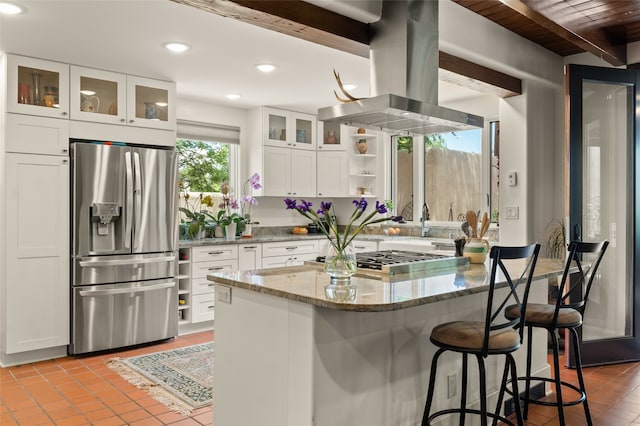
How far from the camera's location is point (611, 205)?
411 cm

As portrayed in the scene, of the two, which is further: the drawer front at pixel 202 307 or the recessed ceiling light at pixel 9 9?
the drawer front at pixel 202 307

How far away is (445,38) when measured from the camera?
3.33 m

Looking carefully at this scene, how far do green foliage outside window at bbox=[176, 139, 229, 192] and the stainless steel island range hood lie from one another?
3207 millimetres

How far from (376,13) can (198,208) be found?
3.46 m

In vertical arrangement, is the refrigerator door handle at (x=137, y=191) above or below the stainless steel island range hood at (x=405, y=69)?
below

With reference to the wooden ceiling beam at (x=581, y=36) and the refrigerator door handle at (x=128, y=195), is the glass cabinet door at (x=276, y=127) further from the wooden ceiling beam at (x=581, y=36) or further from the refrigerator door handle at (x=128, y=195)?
the wooden ceiling beam at (x=581, y=36)

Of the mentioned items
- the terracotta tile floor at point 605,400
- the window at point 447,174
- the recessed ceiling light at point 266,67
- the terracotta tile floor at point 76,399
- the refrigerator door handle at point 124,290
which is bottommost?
the terracotta tile floor at point 76,399

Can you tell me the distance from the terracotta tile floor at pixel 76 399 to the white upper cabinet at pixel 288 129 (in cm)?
305

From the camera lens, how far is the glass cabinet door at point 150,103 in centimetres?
446

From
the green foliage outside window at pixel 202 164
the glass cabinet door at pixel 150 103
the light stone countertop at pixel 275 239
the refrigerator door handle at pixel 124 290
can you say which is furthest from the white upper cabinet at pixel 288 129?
the refrigerator door handle at pixel 124 290

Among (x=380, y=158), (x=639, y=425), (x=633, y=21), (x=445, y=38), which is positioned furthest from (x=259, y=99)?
(x=639, y=425)

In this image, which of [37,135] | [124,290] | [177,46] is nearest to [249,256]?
[124,290]

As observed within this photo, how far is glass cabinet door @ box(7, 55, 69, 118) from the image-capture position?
3863mm

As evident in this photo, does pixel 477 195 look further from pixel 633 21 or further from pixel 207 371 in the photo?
pixel 207 371
